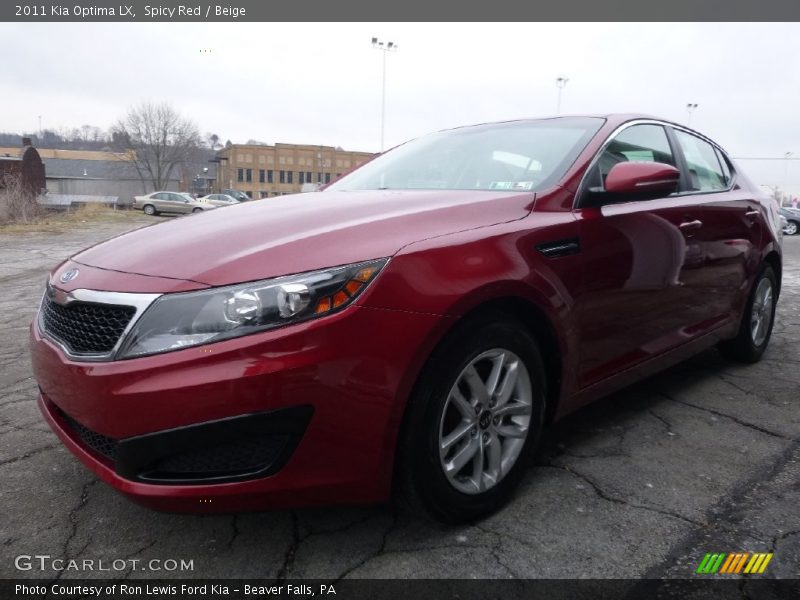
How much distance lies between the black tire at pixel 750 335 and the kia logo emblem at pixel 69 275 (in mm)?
3651

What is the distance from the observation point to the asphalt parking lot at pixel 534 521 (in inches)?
73.1

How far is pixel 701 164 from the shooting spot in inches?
140

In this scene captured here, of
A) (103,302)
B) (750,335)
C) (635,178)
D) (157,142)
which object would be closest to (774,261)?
(750,335)

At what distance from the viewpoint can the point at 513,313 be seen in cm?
211

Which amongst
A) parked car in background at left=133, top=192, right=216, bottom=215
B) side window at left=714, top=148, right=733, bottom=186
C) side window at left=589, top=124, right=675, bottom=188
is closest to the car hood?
side window at left=589, top=124, right=675, bottom=188

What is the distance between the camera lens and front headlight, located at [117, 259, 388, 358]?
160 cm

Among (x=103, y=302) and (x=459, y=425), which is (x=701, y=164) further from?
(x=103, y=302)

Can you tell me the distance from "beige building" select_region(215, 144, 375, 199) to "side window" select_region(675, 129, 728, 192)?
70583 millimetres

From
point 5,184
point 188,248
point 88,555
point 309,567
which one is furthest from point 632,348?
point 5,184

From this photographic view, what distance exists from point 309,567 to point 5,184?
882 inches

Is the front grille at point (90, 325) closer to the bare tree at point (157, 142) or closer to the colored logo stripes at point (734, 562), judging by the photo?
the colored logo stripes at point (734, 562)

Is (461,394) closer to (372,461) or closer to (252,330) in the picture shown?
(372,461)

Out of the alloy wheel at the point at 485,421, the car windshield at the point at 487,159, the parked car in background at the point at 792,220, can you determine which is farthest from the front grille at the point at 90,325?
the parked car in background at the point at 792,220

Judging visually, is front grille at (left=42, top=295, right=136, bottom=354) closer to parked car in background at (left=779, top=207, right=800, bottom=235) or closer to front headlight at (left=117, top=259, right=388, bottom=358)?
front headlight at (left=117, top=259, right=388, bottom=358)
